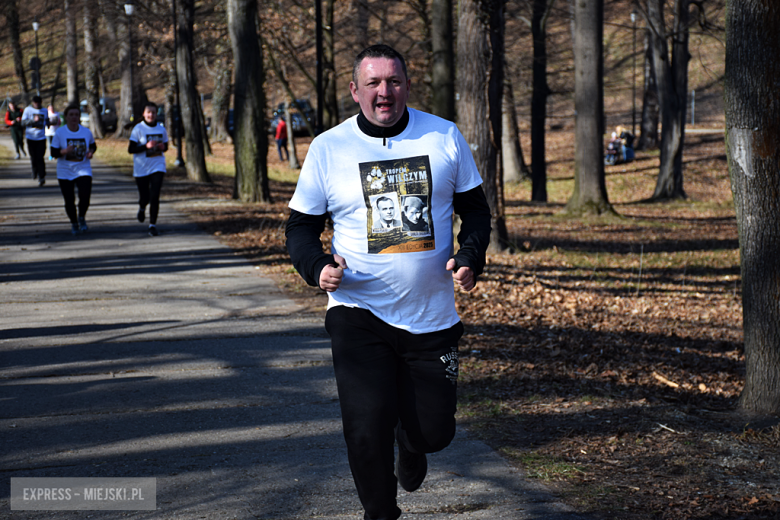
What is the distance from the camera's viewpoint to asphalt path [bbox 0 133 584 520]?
4.24 metres

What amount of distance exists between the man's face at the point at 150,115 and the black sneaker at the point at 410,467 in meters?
10.6

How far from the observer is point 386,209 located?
3.52m

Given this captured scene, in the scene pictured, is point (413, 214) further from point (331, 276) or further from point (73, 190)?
point (73, 190)

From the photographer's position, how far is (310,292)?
400 inches

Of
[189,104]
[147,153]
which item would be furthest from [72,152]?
[189,104]

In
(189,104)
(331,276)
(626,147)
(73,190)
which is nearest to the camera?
(331,276)

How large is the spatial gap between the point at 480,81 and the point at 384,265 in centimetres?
985

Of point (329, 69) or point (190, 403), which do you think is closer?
point (190, 403)

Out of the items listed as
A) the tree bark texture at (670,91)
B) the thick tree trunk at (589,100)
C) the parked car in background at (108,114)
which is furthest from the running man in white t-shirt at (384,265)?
the parked car in background at (108,114)

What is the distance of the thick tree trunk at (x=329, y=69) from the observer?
26.7 meters

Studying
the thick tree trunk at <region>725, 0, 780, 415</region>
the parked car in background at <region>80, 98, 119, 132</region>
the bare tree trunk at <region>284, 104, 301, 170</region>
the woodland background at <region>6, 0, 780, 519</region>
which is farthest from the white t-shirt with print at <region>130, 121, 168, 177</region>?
the parked car in background at <region>80, 98, 119, 132</region>

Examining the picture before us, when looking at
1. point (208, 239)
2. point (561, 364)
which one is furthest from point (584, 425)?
point (208, 239)

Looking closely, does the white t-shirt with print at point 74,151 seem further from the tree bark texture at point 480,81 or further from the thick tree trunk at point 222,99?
the thick tree trunk at point 222,99

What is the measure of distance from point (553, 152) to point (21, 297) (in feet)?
109
